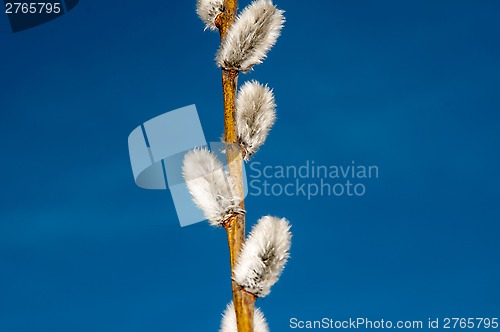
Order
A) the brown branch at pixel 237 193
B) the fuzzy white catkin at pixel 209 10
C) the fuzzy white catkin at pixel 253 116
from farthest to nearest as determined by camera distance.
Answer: the fuzzy white catkin at pixel 209 10 → the fuzzy white catkin at pixel 253 116 → the brown branch at pixel 237 193

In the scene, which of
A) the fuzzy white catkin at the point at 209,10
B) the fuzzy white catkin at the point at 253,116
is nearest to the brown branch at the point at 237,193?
the fuzzy white catkin at the point at 253,116

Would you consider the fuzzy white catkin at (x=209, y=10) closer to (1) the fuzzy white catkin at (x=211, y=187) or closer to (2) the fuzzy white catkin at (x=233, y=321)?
(1) the fuzzy white catkin at (x=211, y=187)

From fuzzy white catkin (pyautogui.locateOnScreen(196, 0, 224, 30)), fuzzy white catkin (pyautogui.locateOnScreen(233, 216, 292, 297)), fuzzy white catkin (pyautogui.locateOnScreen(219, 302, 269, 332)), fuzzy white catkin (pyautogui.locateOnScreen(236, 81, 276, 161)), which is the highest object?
fuzzy white catkin (pyautogui.locateOnScreen(196, 0, 224, 30))

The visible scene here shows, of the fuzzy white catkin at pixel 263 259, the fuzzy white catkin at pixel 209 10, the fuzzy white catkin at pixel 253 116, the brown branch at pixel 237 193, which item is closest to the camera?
the fuzzy white catkin at pixel 263 259

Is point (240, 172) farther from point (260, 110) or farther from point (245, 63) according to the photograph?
point (245, 63)

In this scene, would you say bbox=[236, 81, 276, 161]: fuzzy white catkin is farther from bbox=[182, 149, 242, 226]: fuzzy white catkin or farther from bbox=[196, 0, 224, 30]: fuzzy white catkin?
bbox=[196, 0, 224, 30]: fuzzy white catkin

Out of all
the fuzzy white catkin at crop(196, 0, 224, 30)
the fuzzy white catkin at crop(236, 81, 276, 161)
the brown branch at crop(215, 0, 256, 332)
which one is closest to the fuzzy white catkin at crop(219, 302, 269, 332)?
the brown branch at crop(215, 0, 256, 332)

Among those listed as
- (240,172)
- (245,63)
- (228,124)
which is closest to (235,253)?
(240,172)
